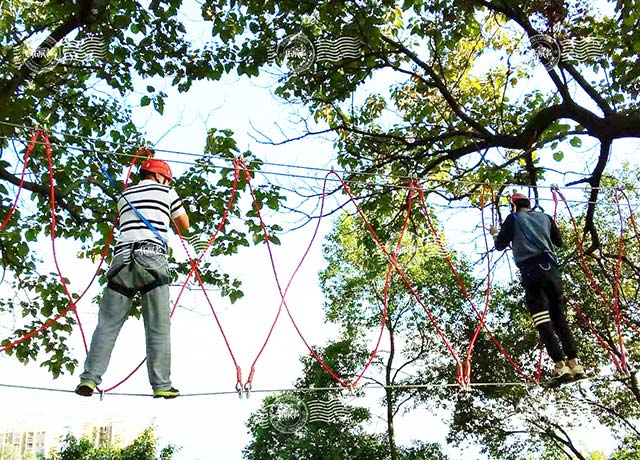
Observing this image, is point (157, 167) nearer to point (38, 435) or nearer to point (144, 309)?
point (144, 309)

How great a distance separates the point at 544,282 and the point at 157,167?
10.6ft

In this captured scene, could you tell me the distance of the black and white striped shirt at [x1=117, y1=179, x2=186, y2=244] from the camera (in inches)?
157

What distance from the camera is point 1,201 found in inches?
300

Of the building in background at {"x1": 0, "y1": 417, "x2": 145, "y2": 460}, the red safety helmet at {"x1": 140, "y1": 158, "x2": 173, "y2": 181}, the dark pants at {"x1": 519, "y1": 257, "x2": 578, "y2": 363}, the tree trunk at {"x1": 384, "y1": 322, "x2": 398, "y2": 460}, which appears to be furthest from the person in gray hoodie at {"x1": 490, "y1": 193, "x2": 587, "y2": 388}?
the building in background at {"x1": 0, "y1": 417, "x2": 145, "y2": 460}

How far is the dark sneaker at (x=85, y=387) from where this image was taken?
3709 mm

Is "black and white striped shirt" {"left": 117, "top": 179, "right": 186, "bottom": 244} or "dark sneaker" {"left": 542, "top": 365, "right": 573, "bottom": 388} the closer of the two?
"black and white striped shirt" {"left": 117, "top": 179, "right": 186, "bottom": 244}

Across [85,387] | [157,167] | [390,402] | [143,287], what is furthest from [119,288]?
[390,402]

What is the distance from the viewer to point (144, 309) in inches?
158

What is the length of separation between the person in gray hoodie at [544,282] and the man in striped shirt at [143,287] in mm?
3004

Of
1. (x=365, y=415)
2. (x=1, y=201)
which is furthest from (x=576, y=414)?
(x=1, y=201)

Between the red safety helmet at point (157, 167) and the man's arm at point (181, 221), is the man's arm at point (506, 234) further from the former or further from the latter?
the red safety helmet at point (157, 167)

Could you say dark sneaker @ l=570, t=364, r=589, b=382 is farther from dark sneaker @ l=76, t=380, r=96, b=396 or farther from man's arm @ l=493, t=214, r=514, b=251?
dark sneaker @ l=76, t=380, r=96, b=396

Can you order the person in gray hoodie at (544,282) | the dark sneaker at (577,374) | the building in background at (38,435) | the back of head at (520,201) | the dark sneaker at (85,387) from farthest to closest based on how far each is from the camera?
the building in background at (38,435) → the back of head at (520,201) → the person in gray hoodie at (544,282) → the dark sneaker at (577,374) → the dark sneaker at (85,387)

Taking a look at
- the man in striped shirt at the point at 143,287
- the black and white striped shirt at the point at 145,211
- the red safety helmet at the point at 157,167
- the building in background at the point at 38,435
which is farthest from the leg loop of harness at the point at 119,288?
the building in background at the point at 38,435
